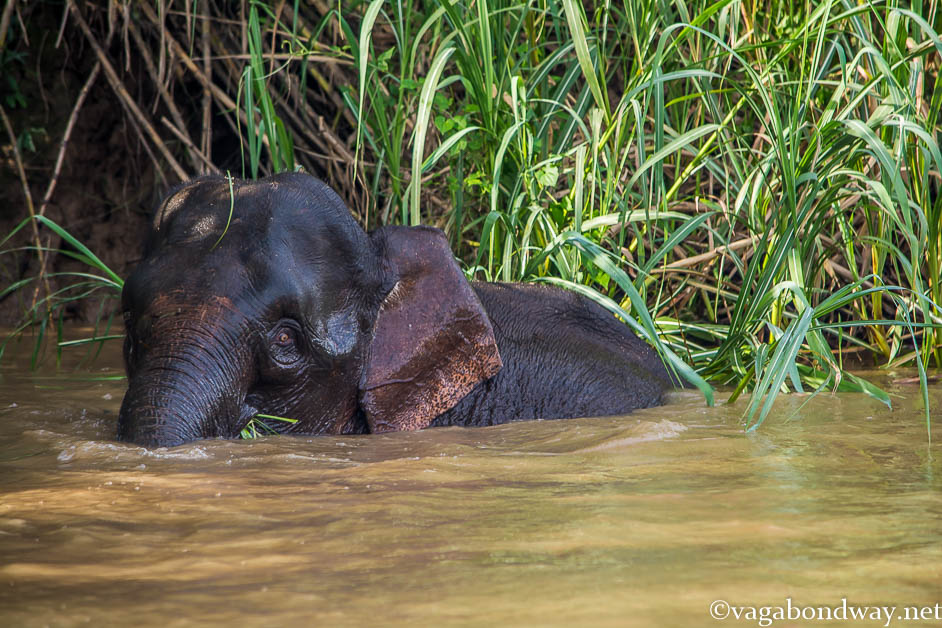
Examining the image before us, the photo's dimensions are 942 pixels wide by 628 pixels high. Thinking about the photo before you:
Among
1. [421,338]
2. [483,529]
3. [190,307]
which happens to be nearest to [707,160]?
[421,338]

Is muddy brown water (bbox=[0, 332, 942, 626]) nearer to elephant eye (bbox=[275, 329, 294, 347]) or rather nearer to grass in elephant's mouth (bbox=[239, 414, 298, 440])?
grass in elephant's mouth (bbox=[239, 414, 298, 440])

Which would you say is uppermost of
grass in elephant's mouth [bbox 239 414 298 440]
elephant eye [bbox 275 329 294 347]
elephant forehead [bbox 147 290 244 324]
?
elephant forehead [bbox 147 290 244 324]

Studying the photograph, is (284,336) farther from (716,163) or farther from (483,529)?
(716,163)

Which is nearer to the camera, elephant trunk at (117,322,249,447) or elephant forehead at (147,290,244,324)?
elephant trunk at (117,322,249,447)

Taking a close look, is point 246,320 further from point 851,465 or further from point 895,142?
point 895,142

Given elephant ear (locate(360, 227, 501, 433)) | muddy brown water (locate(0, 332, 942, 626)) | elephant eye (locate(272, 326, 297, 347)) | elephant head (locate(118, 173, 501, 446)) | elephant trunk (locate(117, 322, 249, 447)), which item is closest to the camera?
muddy brown water (locate(0, 332, 942, 626))

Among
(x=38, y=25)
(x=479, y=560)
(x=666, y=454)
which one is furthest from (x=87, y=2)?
A: (x=479, y=560)

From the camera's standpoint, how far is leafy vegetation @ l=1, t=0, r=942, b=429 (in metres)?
3.66

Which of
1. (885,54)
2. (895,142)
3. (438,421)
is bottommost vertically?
(438,421)

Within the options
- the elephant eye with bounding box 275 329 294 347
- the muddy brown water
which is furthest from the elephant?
the muddy brown water

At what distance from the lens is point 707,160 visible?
4383 millimetres

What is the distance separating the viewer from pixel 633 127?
4.56 meters

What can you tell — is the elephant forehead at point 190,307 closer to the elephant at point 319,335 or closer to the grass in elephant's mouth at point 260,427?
the elephant at point 319,335

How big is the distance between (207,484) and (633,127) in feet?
8.89
